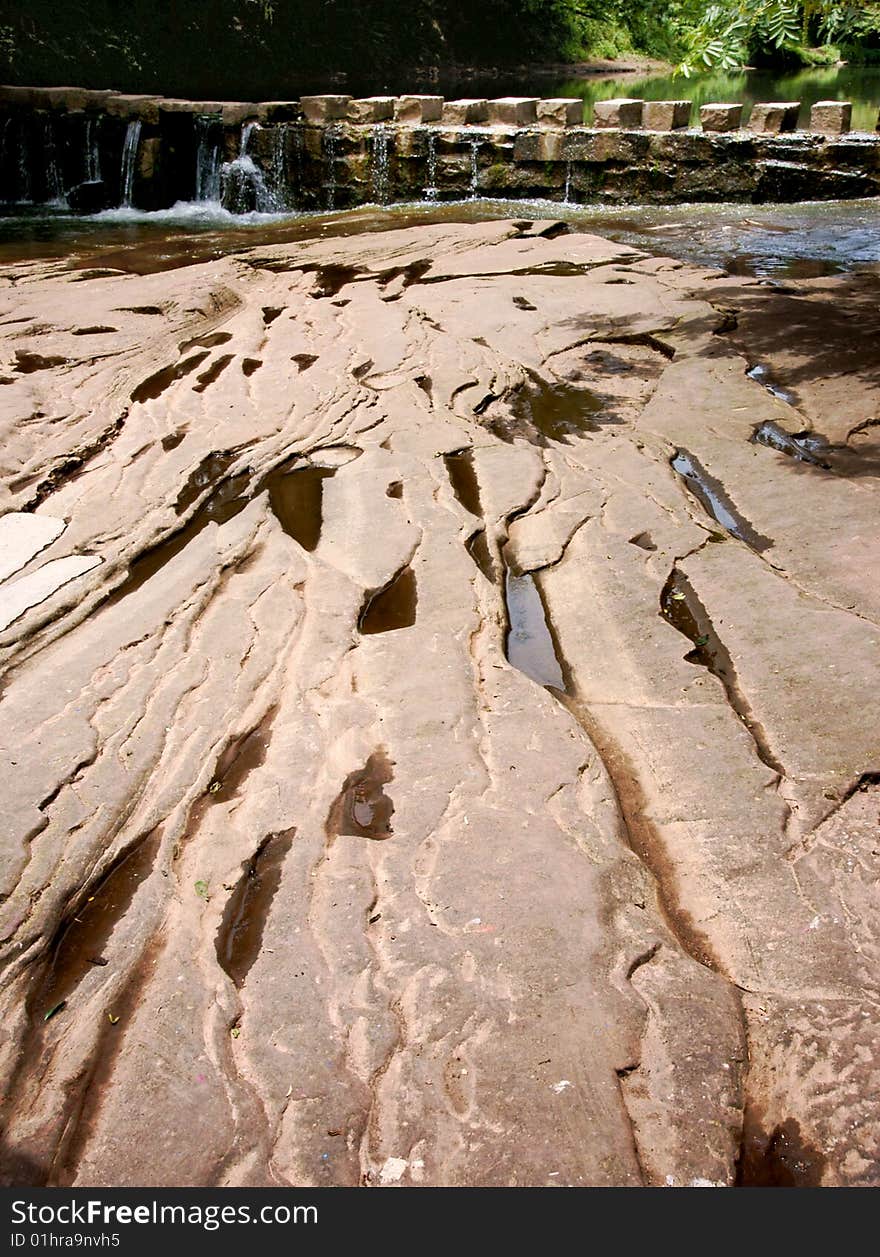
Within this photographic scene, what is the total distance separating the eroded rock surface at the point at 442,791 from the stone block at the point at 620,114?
28.7ft

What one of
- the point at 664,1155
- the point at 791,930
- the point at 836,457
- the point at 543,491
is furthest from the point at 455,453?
the point at 664,1155

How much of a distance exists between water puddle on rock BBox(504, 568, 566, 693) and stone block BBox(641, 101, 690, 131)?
11.1 meters

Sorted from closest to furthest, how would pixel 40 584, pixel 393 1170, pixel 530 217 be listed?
pixel 393 1170 → pixel 40 584 → pixel 530 217

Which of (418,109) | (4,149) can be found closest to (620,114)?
(418,109)

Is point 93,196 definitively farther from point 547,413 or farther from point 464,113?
point 547,413

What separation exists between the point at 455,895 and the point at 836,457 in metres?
3.46

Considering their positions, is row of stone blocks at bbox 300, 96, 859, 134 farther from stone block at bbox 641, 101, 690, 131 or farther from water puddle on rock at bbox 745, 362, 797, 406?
water puddle on rock at bbox 745, 362, 797, 406

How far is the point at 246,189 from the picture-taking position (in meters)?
13.8

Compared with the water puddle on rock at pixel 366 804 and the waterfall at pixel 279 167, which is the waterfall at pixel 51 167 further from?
the water puddle on rock at pixel 366 804

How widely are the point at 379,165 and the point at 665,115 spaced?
12.4ft

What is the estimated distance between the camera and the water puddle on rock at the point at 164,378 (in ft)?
20.6

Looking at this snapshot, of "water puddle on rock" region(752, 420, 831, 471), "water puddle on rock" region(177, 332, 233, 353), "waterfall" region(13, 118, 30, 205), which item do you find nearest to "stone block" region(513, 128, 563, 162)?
"waterfall" region(13, 118, 30, 205)

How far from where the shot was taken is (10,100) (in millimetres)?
14570

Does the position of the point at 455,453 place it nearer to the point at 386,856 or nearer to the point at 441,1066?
the point at 386,856
